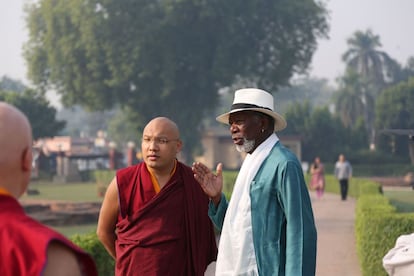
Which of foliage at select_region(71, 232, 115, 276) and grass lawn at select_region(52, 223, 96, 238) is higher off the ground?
foliage at select_region(71, 232, 115, 276)

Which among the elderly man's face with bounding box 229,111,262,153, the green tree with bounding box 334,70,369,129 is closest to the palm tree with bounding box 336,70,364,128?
the green tree with bounding box 334,70,369,129

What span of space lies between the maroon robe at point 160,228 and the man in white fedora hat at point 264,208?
3.06 feet

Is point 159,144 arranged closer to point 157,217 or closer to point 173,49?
point 157,217

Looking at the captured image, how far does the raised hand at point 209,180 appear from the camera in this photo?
14.1 feet

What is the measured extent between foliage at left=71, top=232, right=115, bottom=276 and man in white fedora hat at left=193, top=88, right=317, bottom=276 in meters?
3.66

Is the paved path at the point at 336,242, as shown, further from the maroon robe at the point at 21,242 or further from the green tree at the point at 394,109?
the green tree at the point at 394,109

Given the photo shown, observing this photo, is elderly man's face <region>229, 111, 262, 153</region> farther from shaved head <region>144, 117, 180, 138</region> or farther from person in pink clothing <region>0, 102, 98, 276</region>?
person in pink clothing <region>0, 102, 98, 276</region>

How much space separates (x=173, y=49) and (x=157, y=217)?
3961 centimetres

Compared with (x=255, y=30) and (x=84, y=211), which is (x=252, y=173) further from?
(x=255, y=30)

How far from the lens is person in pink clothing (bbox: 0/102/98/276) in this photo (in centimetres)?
190

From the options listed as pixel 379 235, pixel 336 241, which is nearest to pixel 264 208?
pixel 379 235

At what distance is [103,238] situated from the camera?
4930 mm

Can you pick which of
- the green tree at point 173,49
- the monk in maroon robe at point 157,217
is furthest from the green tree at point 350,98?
the monk in maroon robe at point 157,217

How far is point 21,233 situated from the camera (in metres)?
1.94
